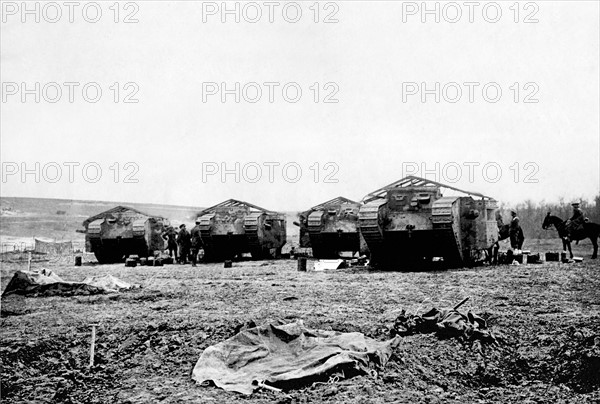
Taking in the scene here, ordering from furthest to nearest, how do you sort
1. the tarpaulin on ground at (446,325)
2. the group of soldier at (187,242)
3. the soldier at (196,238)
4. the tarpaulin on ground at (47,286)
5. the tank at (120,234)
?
the tank at (120,234) → the soldier at (196,238) → the group of soldier at (187,242) → the tarpaulin on ground at (47,286) → the tarpaulin on ground at (446,325)

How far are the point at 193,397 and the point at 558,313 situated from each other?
557cm

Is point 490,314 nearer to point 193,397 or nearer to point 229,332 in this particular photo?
point 229,332

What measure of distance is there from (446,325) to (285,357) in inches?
85.2

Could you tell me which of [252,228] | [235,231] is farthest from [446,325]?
[235,231]

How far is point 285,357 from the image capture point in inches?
259

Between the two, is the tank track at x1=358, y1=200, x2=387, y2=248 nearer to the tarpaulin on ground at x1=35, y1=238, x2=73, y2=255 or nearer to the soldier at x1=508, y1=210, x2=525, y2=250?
the soldier at x1=508, y1=210, x2=525, y2=250

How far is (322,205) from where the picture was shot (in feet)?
77.2

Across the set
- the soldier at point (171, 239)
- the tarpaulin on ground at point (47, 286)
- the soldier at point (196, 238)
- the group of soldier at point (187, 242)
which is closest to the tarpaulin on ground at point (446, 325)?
the tarpaulin on ground at point (47, 286)

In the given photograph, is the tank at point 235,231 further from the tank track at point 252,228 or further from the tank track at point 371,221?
the tank track at point 371,221

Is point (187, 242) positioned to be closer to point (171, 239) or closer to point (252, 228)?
point (171, 239)

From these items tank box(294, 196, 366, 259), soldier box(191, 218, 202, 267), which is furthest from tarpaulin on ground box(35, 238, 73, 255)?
tank box(294, 196, 366, 259)

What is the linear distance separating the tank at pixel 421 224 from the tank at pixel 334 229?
17.0ft

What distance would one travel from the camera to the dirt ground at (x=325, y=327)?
236 inches

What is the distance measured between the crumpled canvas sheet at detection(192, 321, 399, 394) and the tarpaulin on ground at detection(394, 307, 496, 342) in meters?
0.66
